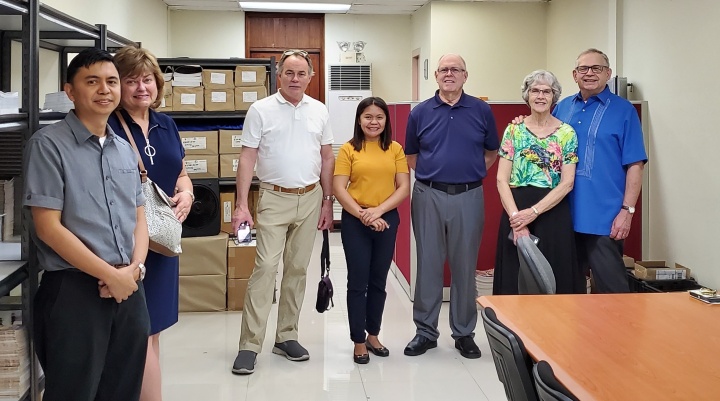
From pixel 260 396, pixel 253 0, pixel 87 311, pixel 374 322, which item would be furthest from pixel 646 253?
pixel 253 0

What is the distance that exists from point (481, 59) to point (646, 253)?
3734 millimetres

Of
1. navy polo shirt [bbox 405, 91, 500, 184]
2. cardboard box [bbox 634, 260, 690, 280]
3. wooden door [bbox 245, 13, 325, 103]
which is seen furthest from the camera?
wooden door [bbox 245, 13, 325, 103]

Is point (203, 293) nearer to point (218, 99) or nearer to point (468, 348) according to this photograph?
point (218, 99)

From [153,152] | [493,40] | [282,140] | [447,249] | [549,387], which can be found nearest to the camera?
[549,387]

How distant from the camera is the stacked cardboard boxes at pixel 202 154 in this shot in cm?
483

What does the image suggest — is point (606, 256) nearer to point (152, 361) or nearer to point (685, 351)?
point (685, 351)

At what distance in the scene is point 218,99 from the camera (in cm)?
488

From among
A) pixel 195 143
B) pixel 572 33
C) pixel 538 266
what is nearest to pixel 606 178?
pixel 538 266

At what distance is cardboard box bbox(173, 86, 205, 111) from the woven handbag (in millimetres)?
2341

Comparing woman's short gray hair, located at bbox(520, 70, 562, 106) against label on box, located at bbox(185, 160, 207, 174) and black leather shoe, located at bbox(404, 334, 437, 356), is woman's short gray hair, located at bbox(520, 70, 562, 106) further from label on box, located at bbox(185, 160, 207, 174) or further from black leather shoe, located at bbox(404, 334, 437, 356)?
label on box, located at bbox(185, 160, 207, 174)

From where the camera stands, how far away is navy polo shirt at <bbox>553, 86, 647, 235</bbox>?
3.40 metres

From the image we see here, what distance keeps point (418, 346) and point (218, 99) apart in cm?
229

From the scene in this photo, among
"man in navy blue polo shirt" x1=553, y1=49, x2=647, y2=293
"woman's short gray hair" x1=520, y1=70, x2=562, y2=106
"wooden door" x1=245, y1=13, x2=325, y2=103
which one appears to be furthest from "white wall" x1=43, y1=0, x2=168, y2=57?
"man in navy blue polo shirt" x1=553, y1=49, x2=647, y2=293

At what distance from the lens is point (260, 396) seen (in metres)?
3.30
